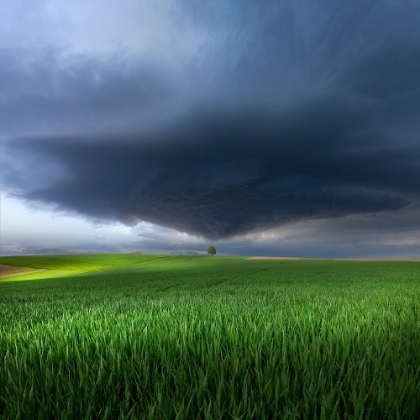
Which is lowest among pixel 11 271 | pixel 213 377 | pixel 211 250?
pixel 11 271

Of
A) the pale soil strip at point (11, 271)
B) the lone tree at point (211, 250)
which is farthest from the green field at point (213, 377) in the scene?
the lone tree at point (211, 250)

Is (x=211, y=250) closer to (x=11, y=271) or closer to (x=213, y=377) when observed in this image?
(x=11, y=271)

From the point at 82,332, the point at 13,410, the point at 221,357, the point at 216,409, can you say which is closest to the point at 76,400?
the point at 13,410

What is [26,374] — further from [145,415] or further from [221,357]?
[221,357]

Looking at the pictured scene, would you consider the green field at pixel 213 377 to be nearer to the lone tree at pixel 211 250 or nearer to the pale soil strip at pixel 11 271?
the pale soil strip at pixel 11 271

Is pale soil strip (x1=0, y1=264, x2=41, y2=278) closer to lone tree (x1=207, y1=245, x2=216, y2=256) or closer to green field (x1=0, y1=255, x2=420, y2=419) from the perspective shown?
green field (x1=0, y1=255, x2=420, y2=419)

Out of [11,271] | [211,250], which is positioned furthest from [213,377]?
[211,250]

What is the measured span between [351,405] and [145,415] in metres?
1.55

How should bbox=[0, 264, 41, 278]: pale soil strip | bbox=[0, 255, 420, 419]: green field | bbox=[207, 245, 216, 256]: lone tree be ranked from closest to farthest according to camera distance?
1. bbox=[0, 255, 420, 419]: green field
2. bbox=[0, 264, 41, 278]: pale soil strip
3. bbox=[207, 245, 216, 256]: lone tree

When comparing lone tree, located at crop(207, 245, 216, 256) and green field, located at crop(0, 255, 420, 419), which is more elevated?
lone tree, located at crop(207, 245, 216, 256)

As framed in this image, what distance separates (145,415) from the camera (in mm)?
2006

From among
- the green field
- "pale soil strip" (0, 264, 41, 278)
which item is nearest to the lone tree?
"pale soil strip" (0, 264, 41, 278)

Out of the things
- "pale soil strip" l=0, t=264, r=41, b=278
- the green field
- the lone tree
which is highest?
the lone tree

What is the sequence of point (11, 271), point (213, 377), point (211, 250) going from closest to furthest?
point (213, 377) < point (11, 271) < point (211, 250)
